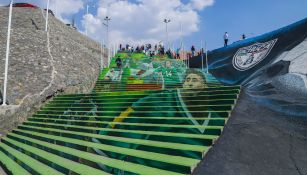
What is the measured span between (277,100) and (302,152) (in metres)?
3.01

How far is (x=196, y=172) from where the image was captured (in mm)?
4449

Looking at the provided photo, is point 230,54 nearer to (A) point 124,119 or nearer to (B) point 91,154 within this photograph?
(A) point 124,119

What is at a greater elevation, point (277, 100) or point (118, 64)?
point (118, 64)

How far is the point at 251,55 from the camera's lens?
55.3 feet

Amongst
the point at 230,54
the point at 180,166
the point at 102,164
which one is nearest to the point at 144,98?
the point at 102,164

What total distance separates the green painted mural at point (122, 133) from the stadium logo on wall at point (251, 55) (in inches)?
287

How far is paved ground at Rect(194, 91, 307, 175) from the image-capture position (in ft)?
14.6

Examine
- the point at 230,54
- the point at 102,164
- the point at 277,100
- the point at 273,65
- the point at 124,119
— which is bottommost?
the point at 102,164

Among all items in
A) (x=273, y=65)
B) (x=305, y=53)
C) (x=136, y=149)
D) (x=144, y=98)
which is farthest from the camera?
(x=273, y=65)

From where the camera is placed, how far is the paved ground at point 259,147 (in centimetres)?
446

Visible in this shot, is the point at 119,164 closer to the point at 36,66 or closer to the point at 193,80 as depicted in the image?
the point at 36,66

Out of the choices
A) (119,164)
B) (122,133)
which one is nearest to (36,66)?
(122,133)

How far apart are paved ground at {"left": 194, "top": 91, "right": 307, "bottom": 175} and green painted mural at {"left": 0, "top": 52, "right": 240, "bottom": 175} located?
25 centimetres

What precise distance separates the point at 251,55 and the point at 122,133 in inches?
452
